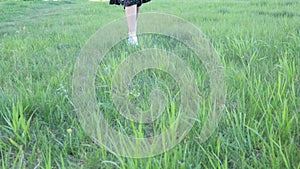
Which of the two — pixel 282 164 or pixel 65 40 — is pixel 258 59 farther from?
pixel 65 40

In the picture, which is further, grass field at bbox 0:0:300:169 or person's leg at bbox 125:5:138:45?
person's leg at bbox 125:5:138:45

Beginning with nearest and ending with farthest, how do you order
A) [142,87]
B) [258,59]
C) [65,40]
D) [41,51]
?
[142,87]
[258,59]
[41,51]
[65,40]

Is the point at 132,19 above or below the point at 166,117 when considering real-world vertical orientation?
above

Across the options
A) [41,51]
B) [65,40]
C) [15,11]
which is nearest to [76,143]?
[41,51]

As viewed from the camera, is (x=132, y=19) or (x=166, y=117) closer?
(x=166, y=117)

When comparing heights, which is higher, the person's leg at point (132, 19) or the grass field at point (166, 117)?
the person's leg at point (132, 19)

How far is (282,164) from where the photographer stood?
3.14 feet

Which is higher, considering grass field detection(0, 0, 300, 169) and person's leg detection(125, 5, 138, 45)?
person's leg detection(125, 5, 138, 45)

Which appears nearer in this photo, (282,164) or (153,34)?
(282,164)

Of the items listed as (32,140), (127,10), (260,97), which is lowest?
(32,140)

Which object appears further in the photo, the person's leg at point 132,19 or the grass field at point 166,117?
the person's leg at point 132,19

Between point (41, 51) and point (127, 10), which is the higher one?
point (127, 10)

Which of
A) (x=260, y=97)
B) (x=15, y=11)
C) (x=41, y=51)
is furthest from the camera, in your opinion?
(x=15, y=11)

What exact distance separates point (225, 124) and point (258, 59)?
80 cm
